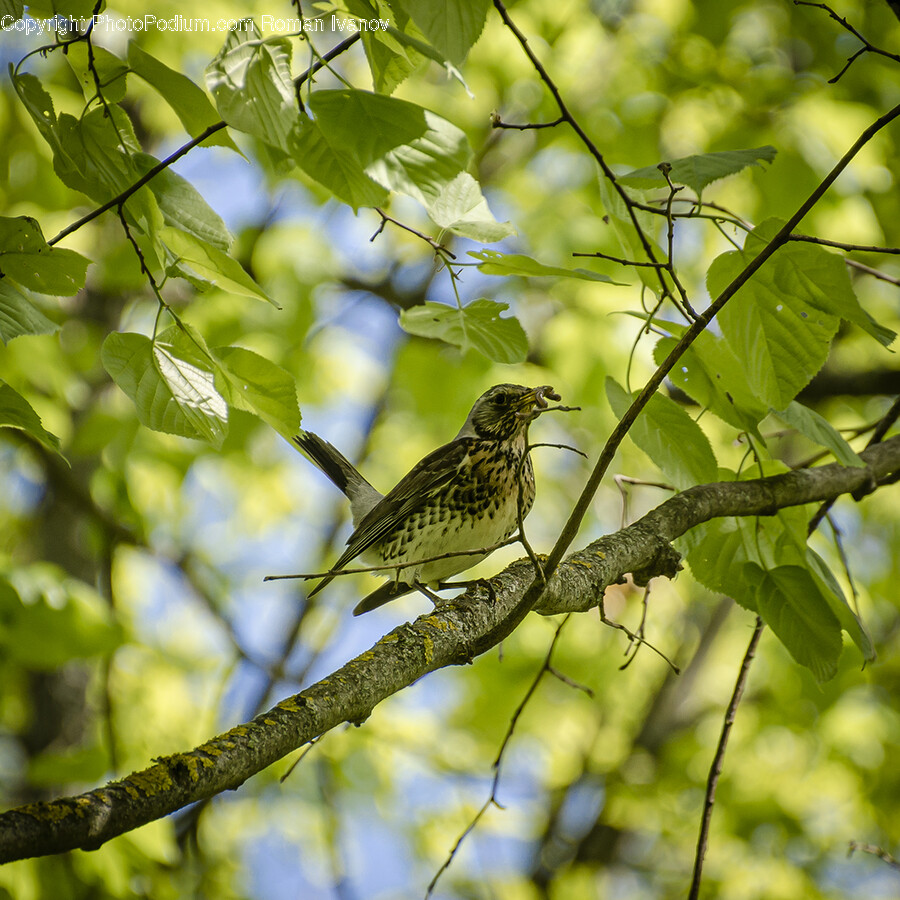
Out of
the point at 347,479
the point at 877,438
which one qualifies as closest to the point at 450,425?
the point at 347,479

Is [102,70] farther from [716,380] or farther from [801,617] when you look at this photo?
[801,617]

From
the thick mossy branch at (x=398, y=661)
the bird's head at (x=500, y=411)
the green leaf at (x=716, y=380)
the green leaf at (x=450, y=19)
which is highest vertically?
the bird's head at (x=500, y=411)

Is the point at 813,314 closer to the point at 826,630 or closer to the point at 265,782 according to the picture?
the point at 826,630

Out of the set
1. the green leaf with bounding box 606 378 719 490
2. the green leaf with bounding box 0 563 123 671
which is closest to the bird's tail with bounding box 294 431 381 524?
the green leaf with bounding box 0 563 123 671

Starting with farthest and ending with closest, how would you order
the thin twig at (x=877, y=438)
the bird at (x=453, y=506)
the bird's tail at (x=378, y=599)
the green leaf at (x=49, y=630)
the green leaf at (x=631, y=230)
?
the bird's tail at (x=378, y=599) → the bird at (x=453, y=506) → the green leaf at (x=49, y=630) → the thin twig at (x=877, y=438) → the green leaf at (x=631, y=230)

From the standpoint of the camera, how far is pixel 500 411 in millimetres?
3738

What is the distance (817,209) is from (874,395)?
3.39 feet

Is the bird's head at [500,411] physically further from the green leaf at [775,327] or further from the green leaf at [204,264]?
the green leaf at [204,264]

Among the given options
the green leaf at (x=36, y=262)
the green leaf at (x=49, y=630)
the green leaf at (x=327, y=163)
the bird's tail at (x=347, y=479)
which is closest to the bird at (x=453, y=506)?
the bird's tail at (x=347, y=479)

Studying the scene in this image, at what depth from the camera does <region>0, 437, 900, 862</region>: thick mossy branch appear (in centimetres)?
107

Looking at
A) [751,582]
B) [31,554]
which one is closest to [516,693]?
[31,554]

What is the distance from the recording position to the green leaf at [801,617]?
1.84 m

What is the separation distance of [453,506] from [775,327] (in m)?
1.91

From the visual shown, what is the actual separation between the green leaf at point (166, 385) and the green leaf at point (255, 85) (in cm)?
44
